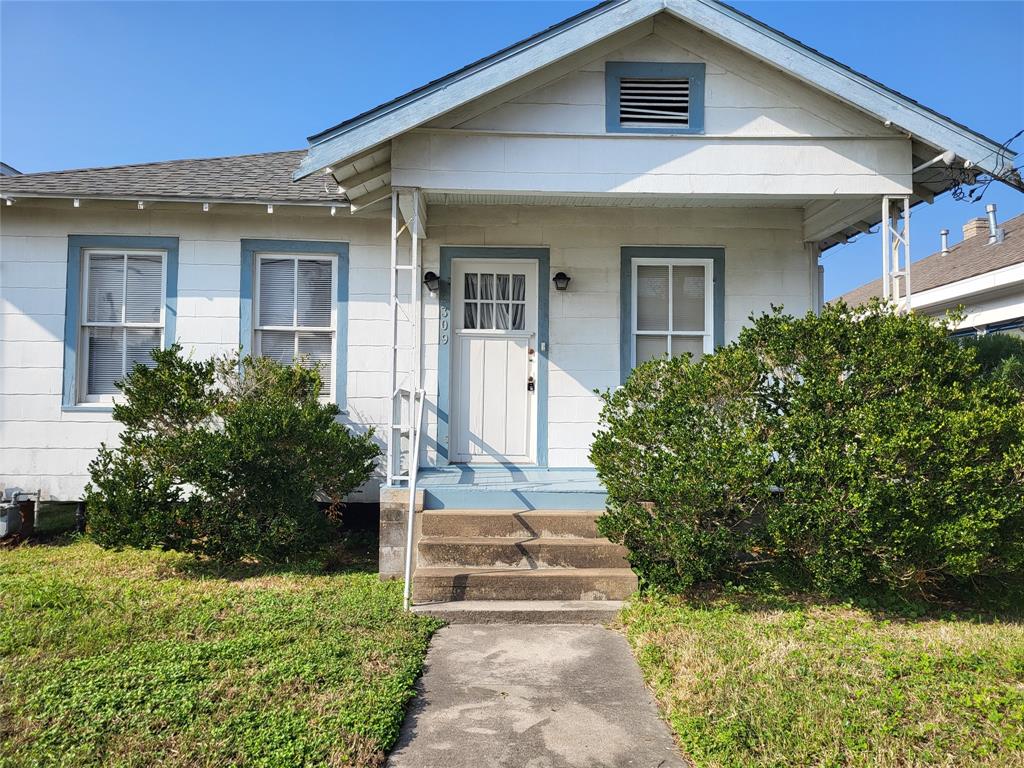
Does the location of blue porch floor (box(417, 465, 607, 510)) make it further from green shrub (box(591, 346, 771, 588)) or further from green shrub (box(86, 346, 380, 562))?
green shrub (box(86, 346, 380, 562))

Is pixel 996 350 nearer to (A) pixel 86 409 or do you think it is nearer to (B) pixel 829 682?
(B) pixel 829 682

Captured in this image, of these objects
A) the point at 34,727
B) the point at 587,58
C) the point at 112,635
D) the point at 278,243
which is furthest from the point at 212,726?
the point at 587,58

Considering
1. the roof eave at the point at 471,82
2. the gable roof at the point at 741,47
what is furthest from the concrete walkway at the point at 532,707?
the gable roof at the point at 741,47

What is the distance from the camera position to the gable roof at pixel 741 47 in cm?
588

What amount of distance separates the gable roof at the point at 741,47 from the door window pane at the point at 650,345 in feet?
9.32

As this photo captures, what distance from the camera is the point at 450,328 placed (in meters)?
7.54

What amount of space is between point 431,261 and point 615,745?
5.40 metres

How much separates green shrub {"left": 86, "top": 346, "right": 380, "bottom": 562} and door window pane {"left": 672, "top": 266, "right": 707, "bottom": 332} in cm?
375

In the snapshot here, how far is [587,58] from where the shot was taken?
6.36 m

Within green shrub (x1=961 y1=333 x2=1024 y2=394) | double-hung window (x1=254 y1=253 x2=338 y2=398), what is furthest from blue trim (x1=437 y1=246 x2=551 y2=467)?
green shrub (x1=961 y1=333 x2=1024 y2=394)

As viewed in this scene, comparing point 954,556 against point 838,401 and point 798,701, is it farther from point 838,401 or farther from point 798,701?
point 798,701

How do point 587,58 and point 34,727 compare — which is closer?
point 34,727

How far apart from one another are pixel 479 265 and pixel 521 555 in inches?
136

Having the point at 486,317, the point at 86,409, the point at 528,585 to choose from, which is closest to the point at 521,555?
the point at 528,585
